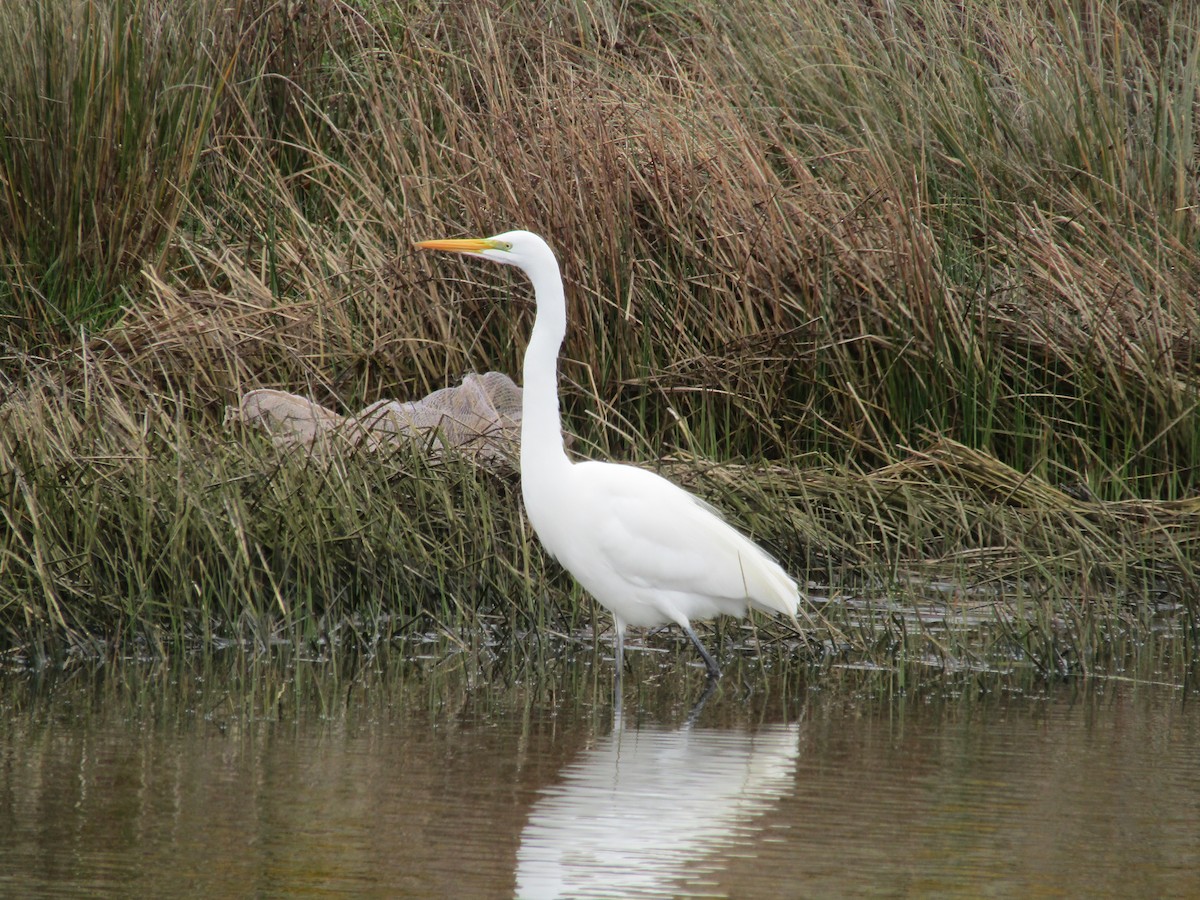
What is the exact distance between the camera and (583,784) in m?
3.76

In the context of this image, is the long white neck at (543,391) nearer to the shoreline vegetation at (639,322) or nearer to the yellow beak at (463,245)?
the yellow beak at (463,245)

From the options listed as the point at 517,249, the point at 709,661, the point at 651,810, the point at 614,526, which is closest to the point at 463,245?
the point at 517,249

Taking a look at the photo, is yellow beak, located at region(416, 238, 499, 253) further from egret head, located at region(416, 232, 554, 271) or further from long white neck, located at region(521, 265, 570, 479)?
long white neck, located at region(521, 265, 570, 479)

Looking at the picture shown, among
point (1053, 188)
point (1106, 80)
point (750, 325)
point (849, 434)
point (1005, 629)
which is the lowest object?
point (1005, 629)

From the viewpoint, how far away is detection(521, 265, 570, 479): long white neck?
4898 millimetres

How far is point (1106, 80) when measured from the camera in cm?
786

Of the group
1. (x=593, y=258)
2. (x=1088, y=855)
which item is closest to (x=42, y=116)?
(x=593, y=258)

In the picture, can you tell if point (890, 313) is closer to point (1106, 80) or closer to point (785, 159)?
point (785, 159)

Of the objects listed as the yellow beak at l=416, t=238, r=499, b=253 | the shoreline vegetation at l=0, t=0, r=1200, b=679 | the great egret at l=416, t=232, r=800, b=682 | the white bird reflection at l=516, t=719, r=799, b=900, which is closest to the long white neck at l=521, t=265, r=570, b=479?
the great egret at l=416, t=232, r=800, b=682

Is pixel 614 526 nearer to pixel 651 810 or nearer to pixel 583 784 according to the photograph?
pixel 583 784

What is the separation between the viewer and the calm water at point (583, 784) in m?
3.12

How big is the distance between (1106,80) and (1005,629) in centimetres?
368

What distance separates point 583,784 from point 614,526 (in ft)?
4.09

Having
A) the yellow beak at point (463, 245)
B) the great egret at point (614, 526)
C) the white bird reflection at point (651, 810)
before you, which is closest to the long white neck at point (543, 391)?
the great egret at point (614, 526)
